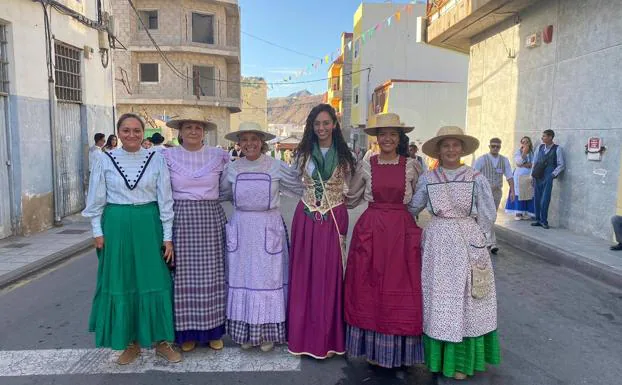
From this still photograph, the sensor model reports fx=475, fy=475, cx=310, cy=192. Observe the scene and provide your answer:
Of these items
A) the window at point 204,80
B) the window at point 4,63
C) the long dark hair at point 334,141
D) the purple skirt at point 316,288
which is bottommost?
the purple skirt at point 316,288

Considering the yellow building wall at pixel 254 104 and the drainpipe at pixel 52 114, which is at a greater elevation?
the yellow building wall at pixel 254 104

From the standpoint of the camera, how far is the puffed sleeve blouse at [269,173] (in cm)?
378

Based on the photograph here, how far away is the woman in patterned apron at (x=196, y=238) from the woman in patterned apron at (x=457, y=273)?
158 cm

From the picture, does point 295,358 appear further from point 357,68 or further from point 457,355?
point 357,68

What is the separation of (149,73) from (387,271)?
2716 centimetres

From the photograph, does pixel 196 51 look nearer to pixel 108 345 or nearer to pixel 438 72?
pixel 438 72

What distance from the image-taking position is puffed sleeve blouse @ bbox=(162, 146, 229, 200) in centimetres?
363

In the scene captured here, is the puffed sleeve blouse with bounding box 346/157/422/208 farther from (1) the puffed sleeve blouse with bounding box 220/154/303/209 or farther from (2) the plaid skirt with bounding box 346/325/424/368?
(2) the plaid skirt with bounding box 346/325/424/368

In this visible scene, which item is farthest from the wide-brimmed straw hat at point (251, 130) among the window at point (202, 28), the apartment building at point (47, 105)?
the window at point (202, 28)

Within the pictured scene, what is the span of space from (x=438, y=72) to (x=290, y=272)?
103 feet

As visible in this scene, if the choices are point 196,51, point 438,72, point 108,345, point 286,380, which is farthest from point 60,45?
point 438,72

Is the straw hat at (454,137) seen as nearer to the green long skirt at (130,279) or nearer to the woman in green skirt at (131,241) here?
the woman in green skirt at (131,241)

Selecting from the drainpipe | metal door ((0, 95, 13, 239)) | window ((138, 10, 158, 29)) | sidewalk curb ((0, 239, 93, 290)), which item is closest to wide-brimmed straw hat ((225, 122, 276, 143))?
sidewalk curb ((0, 239, 93, 290))

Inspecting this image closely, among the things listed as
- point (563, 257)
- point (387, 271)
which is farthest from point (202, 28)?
point (387, 271)
